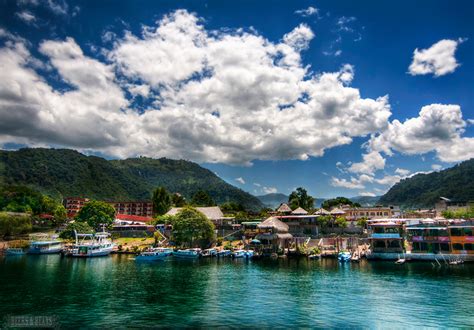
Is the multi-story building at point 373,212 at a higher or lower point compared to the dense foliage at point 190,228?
higher

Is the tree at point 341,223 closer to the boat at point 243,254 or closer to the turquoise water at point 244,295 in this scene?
the turquoise water at point 244,295

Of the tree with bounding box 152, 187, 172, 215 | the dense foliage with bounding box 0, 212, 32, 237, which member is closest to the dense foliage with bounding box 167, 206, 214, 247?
the tree with bounding box 152, 187, 172, 215

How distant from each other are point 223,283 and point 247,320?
21532 millimetres

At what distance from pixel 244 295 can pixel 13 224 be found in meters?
106

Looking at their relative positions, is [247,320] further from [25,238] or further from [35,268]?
[25,238]

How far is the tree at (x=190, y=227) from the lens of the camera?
98688 millimetres

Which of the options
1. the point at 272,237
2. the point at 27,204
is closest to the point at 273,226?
the point at 272,237

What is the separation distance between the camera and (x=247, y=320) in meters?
35.2

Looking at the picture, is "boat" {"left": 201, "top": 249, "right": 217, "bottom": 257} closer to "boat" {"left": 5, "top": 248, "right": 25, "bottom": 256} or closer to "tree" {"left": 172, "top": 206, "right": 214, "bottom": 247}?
"tree" {"left": 172, "top": 206, "right": 214, "bottom": 247}

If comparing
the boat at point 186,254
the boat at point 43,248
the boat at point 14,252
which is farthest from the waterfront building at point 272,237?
the boat at point 14,252

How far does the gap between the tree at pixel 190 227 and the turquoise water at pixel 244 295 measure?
928 inches

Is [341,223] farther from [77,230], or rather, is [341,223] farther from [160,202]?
[77,230]

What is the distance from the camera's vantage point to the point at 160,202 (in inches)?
6097

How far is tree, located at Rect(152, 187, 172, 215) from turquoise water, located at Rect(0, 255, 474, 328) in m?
78.4
